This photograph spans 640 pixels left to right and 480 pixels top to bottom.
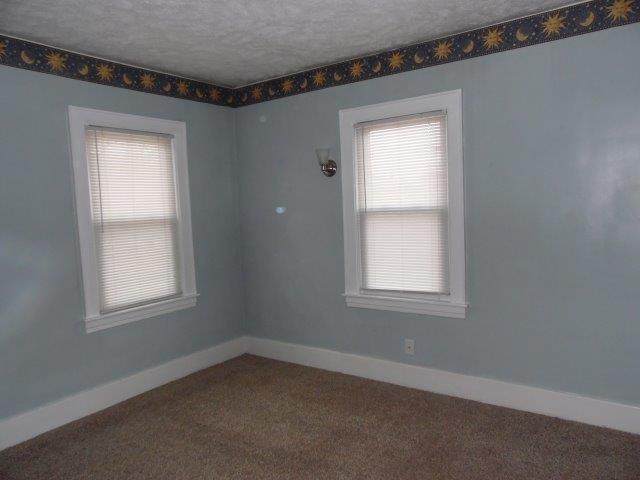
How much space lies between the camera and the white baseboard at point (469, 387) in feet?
9.01

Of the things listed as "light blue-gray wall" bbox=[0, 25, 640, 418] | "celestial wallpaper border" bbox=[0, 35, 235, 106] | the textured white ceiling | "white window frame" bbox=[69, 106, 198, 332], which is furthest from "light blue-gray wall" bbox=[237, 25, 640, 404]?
"white window frame" bbox=[69, 106, 198, 332]

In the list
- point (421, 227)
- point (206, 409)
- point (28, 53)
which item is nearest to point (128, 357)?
point (206, 409)

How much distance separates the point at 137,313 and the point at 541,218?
9.49ft

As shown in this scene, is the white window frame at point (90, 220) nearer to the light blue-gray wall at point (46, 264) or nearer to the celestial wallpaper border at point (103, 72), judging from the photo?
the light blue-gray wall at point (46, 264)

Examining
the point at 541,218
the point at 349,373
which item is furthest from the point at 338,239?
the point at 541,218

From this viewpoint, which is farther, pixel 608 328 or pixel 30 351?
pixel 30 351

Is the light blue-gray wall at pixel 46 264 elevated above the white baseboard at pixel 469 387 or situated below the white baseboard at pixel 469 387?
above

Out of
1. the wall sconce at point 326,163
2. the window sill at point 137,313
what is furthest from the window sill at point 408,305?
the window sill at point 137,313

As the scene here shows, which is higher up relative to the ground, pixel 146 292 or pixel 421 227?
pixel 421 227

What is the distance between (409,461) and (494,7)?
102 inches

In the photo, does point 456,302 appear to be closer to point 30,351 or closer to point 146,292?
point 146,292

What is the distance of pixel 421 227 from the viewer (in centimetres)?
333

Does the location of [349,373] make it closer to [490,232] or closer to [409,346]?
[409,346]

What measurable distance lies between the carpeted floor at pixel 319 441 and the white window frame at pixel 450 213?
64 centimetres
